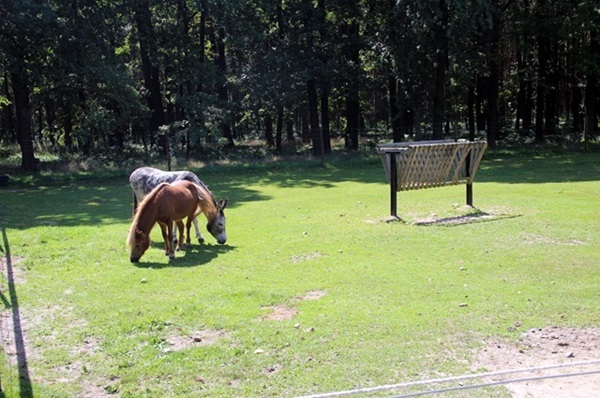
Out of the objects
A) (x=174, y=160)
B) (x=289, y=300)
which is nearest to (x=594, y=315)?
(x=289, y=300)

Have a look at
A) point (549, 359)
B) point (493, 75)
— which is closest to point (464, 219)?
point (549, 359)

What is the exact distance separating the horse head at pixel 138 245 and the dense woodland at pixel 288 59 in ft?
59.8

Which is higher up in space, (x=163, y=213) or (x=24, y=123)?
(x=24, y=123)

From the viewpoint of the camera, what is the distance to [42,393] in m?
5.32

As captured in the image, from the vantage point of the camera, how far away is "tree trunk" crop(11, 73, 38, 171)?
2744cm

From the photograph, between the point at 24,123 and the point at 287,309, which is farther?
the point at 24,123

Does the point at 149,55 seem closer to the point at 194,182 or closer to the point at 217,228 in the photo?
the point at 194,182

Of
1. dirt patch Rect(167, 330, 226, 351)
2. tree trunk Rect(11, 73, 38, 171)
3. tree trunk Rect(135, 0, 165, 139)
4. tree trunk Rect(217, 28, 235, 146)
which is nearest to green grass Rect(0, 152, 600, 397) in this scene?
dirt patch Rect(167, 330, 226, 351)

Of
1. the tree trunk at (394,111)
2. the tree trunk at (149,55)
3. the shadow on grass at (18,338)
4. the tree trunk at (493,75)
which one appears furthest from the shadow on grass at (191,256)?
the tree trunk at (493,75)

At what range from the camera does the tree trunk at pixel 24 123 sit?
2744 centimetres

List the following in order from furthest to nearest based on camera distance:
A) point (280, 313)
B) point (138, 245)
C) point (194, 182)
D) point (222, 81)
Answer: point (222, 81), point (194, 182), point (138, 245), point (280, 313)

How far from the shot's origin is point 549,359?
19.1 feet

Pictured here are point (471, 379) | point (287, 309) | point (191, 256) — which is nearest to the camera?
point (471, 379)

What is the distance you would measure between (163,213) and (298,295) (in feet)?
11.4
